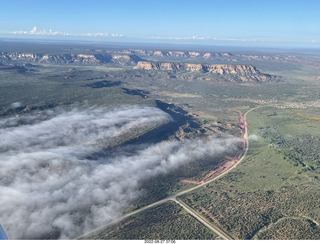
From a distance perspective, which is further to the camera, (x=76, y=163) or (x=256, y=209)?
(x=76, y=163)

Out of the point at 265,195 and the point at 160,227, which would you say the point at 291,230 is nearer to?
the point at 265,195

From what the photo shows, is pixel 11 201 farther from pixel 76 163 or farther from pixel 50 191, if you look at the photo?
pixel 76 163

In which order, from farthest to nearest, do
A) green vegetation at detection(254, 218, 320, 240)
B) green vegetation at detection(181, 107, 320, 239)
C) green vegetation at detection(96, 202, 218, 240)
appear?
green vegetation at detection(181, 107, 320, 239) < green vegetation at detection(96, 202, 218, 240) < green vegetation at detection(254, 218, 320, 240)

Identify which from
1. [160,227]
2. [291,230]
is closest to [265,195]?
[291,230]

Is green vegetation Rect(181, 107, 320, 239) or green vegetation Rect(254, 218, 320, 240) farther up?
green vegetation Rect(254, 218, 320, 240)

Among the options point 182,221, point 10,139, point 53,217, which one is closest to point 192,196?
point 182,221

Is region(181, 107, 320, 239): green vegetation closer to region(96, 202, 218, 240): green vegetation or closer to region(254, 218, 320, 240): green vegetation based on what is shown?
A: region(254, 218, 320, 240): green vegetation

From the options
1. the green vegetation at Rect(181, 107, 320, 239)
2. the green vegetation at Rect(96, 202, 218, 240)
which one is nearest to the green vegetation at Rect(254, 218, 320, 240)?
the green vegetation at Rect(181, 107, 320, 239)

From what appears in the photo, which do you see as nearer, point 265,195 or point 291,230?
point 291,230
